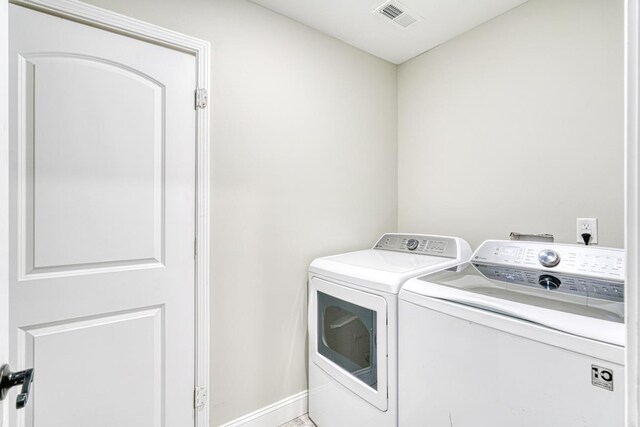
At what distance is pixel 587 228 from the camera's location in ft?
4.96

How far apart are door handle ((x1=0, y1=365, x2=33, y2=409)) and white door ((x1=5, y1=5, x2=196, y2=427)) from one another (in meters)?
0.75

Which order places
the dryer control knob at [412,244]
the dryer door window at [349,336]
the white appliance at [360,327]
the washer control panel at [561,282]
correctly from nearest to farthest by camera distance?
the washer control panel at [561,282]
the white appliance at [360,327]
the dryer door window at [349,336]
the dryer control knob at [412,244]

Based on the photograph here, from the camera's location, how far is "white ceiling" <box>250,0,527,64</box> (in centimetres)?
175

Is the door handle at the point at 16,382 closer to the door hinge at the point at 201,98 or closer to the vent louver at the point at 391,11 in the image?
the door hinge at the point at 201,98

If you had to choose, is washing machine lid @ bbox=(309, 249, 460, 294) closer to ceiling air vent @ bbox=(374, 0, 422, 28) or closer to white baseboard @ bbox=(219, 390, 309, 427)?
white baseboard @ bbox=(219, 390, 309, 427)

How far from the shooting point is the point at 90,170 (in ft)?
4.19

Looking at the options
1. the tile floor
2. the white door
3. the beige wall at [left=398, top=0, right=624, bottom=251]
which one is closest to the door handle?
the white door

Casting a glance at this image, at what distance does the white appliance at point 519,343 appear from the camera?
0.82m

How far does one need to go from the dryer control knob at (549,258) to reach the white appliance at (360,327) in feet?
1.31

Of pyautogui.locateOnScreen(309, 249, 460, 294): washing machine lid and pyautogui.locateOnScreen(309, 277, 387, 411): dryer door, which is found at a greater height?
pyautogui.locateOnScreen(309, 249, 460, 294): washing machine lid

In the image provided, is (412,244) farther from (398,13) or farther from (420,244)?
(398,13)

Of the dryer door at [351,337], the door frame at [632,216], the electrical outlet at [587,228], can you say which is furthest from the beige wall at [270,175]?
the door frame at [632,216]

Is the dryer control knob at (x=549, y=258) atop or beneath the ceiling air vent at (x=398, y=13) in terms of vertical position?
beneath

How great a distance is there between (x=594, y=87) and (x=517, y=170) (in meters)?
0.52
